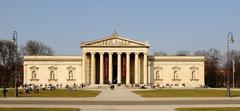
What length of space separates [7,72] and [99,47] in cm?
2595

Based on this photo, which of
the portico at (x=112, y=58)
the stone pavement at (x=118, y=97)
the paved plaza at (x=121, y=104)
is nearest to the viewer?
the paved plaza at (x=121, y=104)

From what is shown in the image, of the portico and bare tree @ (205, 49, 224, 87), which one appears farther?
bare tree @ (205, 49, 224, 87)

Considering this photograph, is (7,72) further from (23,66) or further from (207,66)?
(207,66)

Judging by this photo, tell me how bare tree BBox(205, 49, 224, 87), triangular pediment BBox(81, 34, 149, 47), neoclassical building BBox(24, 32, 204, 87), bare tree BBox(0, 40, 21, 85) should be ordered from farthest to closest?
bare tree BBox(205, 49, 224, 87)
bare tree BBox(0, 40, 21, 85)
neoclassical building BBox(24, 32, 204, 87)
triangular pediment BBox(81, 34, 149, 47)

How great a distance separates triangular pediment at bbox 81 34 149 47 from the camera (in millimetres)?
133125

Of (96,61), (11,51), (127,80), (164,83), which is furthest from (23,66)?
(164,83)

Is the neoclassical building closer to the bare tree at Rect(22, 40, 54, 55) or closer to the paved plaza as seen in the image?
the bare tree at Rect(22, 40, 54, 55)

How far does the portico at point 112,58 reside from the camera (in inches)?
5231

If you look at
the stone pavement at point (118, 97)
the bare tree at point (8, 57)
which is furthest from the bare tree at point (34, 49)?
the stone pavement at point (118, 97)

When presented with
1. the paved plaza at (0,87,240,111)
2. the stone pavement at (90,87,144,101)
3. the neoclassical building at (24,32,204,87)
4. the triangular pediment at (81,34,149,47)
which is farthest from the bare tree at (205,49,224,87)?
the paved plaza at (0,87,240,111)

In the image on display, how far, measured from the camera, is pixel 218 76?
15512 cm

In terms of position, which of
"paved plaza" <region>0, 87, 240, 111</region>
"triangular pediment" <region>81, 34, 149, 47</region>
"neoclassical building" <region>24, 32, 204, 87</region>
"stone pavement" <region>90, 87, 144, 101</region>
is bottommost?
Result: "stone pavement" <region>90, 87, 144, 101</region>

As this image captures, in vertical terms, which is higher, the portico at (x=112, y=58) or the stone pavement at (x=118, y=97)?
the portico at (x=112, y=58)

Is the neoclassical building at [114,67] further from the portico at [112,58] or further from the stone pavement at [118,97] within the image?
the stone pavement at [118,97]
